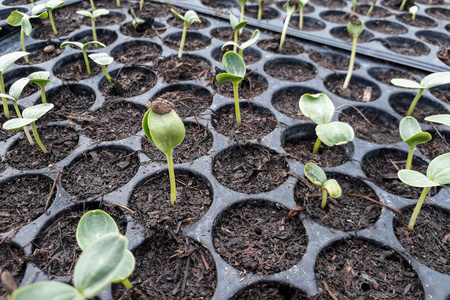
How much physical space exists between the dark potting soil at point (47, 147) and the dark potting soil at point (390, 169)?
0.87 m

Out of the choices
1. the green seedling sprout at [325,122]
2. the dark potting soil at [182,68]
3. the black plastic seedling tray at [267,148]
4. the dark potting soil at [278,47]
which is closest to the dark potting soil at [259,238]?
the black plastic seedling tray at [267,148]

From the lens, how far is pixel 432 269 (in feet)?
2.26

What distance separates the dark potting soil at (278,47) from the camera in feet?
4.60

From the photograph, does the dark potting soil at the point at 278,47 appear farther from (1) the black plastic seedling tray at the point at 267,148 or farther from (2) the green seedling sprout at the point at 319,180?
(2) the green seedling sprout at the point at 319,180

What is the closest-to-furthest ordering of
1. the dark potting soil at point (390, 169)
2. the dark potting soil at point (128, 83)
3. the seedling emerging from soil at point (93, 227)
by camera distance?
the seedling emerging from soil at point (93, 227) → the dark potting soil at point (390, 169) → the dark potting soil at point (128, 83)

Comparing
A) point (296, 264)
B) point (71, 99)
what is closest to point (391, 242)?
point (296, 264)

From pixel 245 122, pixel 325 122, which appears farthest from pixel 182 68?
pixel 325 122

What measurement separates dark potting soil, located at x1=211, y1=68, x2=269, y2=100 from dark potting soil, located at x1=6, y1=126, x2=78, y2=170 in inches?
20.3

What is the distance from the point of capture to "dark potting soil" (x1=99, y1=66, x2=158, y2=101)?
114cm

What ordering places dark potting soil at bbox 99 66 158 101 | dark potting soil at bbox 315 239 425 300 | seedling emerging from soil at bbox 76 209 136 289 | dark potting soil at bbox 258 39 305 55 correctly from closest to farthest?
seedling emerging from soil at bbox 76 209 136 289 < dark potting soil at bbox 315 239 425 300 < dark potting soil at bbox 99 66 158 101 < dark potting soil at bbox 258 39 305 55

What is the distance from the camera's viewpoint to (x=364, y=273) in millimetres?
687

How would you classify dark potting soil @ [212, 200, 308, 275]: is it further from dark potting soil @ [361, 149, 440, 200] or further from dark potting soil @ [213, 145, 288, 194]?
dark potting soil @ [361, 149, 440, 200]

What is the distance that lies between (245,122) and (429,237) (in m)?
0.59

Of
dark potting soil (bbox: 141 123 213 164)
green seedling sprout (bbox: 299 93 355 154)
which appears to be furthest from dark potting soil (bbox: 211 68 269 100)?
green seedling sprout (bbox: 299 93 355 154)
